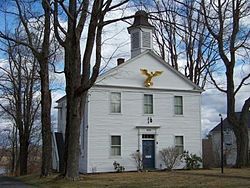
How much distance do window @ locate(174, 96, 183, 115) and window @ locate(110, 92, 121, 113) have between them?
4801 millimetres

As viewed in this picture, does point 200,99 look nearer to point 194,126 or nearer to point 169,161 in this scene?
point 194,126

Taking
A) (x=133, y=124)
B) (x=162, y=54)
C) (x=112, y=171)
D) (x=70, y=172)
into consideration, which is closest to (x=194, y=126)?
(x=133, y=124)

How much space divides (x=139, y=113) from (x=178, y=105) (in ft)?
11.8

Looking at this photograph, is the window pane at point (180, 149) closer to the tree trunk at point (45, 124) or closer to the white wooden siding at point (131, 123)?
the white wooden siding at point (131, 123)

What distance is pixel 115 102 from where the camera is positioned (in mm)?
33719

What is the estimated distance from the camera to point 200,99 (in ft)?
120

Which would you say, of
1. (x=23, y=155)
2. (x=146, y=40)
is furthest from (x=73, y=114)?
(x=23, y=155)

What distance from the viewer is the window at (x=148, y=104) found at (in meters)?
34.6

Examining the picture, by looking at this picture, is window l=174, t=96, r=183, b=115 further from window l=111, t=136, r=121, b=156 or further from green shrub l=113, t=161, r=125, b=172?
green shrub l=113, t=161, r=125, b=172

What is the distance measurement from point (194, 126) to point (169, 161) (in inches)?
158

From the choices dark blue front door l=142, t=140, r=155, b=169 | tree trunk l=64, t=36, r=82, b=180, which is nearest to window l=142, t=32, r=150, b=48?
dark blue front door l=142, t=140, r=155, b=169

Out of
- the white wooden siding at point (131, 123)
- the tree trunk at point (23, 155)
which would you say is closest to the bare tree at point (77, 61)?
the white wooden siding at point (131, 123)

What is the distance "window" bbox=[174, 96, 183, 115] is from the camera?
117 ft

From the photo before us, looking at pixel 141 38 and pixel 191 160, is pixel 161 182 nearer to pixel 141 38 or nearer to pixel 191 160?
pixel 191 160
